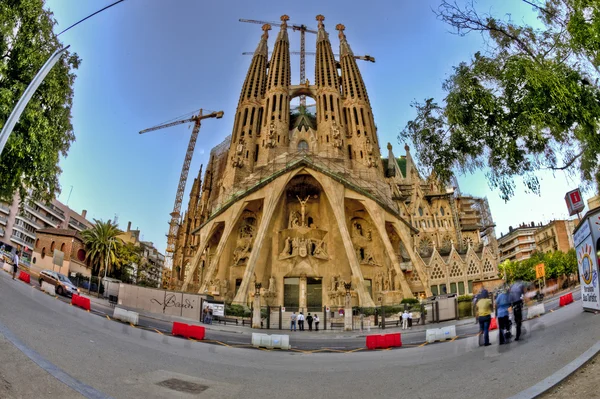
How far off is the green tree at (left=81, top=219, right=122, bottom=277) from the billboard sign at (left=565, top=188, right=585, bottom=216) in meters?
40.4

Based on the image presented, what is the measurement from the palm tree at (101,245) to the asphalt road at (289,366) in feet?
110

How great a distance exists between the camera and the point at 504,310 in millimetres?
7270

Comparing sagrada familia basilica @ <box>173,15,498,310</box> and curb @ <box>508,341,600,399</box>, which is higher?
sagrada familia basilica @ <box>173,15,498,310</box>

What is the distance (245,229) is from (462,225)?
39.2m

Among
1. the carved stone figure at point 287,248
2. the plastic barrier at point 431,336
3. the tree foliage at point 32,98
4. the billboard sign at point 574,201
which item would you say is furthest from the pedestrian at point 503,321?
the carved stone figure at point 287,248

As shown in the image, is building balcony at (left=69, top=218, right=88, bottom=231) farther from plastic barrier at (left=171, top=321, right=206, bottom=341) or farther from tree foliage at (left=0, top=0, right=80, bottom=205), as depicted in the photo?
plastic barrier at (left=171, top=321, right=206, bottom=341)

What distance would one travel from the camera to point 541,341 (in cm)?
670

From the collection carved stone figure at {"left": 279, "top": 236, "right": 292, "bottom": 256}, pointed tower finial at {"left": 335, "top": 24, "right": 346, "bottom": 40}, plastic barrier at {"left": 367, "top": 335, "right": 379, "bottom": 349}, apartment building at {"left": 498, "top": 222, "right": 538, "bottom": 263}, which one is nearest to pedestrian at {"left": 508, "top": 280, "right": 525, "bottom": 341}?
plastic barrier at {"left": 367, "top": 335, "right": 379, "bottom": 349}

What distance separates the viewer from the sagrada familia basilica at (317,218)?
35.5 m

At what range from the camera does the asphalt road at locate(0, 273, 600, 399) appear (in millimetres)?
5316

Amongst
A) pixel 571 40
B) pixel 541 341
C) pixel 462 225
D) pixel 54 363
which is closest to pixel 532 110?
pixel 571 40

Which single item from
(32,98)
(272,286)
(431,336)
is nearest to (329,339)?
(431,336)

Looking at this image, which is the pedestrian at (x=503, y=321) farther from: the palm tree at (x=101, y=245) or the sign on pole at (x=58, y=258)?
the palm tree at (x=101, y=245)

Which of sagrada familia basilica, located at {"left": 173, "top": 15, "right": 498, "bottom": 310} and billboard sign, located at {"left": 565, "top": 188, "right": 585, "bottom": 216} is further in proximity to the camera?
sagrada familia basilica, located at {"left": 173, "top": 15, "right": 498, "bottom": 310}
